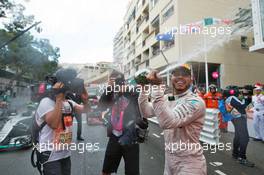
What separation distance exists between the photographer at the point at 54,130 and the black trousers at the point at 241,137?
3916 millimetres

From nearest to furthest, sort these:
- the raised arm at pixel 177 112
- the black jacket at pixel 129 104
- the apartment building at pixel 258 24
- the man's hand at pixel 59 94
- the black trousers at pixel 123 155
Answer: the raised arm at pixel 177 112 → the man's hand at pixel 59 94 → the black trousers at pixel 123 155 → the black jacket at pixel 129 104 → the apartment building at pixel 258 24

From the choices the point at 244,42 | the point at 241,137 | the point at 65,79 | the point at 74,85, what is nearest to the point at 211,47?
the point at 244,42

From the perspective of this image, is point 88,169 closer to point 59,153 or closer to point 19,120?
point 59,153

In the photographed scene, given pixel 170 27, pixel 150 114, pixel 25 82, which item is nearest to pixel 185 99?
pixel 150 114

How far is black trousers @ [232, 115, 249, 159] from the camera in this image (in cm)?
480

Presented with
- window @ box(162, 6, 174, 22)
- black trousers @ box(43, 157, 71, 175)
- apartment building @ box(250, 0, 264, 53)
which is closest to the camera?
black trousers @ box(43, 157, 71, 175)

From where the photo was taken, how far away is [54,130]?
88.4 inches

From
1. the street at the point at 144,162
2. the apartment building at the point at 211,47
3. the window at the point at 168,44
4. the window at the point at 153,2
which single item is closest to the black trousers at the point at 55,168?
the street at the point at 144,162

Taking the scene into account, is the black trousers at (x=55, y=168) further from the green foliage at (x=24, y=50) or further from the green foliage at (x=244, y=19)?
the green foliage at (x=244, y=19)

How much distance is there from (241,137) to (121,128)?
3244mm

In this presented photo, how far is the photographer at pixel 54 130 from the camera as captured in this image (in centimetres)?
219

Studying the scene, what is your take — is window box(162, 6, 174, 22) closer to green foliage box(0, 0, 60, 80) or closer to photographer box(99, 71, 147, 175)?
green foliage box(0, 0, 60, 80)

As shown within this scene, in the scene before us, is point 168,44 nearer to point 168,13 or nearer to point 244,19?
point 168,13

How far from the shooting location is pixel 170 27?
19125mm
